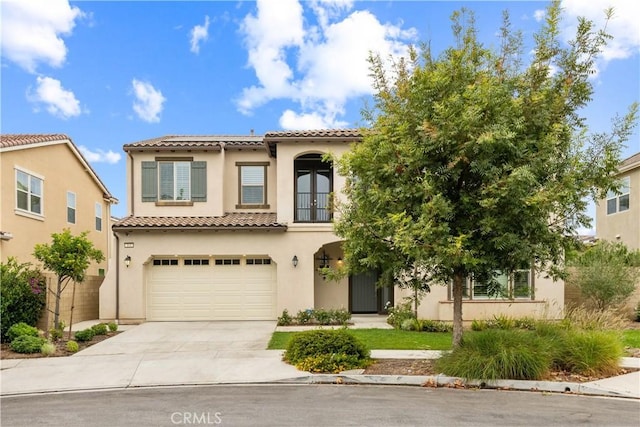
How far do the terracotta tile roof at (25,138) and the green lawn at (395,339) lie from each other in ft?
38.9

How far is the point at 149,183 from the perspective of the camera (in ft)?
55.8

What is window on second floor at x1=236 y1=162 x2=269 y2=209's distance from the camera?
57.9 ft

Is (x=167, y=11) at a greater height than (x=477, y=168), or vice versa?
(x=167, y=11)

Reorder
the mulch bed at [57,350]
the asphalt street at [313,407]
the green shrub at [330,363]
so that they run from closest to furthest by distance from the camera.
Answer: the asphalt street at [313,407]
the green shrub at [330,363]
the mulch bed at [57,350]

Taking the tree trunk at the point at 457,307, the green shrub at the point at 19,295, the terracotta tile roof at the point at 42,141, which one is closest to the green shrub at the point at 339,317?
the tree trunk at the point at 457,307

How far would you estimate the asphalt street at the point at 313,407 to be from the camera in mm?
6012

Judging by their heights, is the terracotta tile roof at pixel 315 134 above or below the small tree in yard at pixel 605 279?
above

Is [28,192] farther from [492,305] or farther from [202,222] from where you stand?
[492,305]

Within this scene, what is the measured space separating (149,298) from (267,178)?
20.4ft

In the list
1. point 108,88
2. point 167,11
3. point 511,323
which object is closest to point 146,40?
point 167,11

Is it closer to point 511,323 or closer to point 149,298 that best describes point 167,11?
point 149,298

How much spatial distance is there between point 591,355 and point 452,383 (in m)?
2.61

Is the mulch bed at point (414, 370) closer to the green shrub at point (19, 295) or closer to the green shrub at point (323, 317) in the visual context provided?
the green shrub at point (323, 317)

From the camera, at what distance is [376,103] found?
8.69 meters
